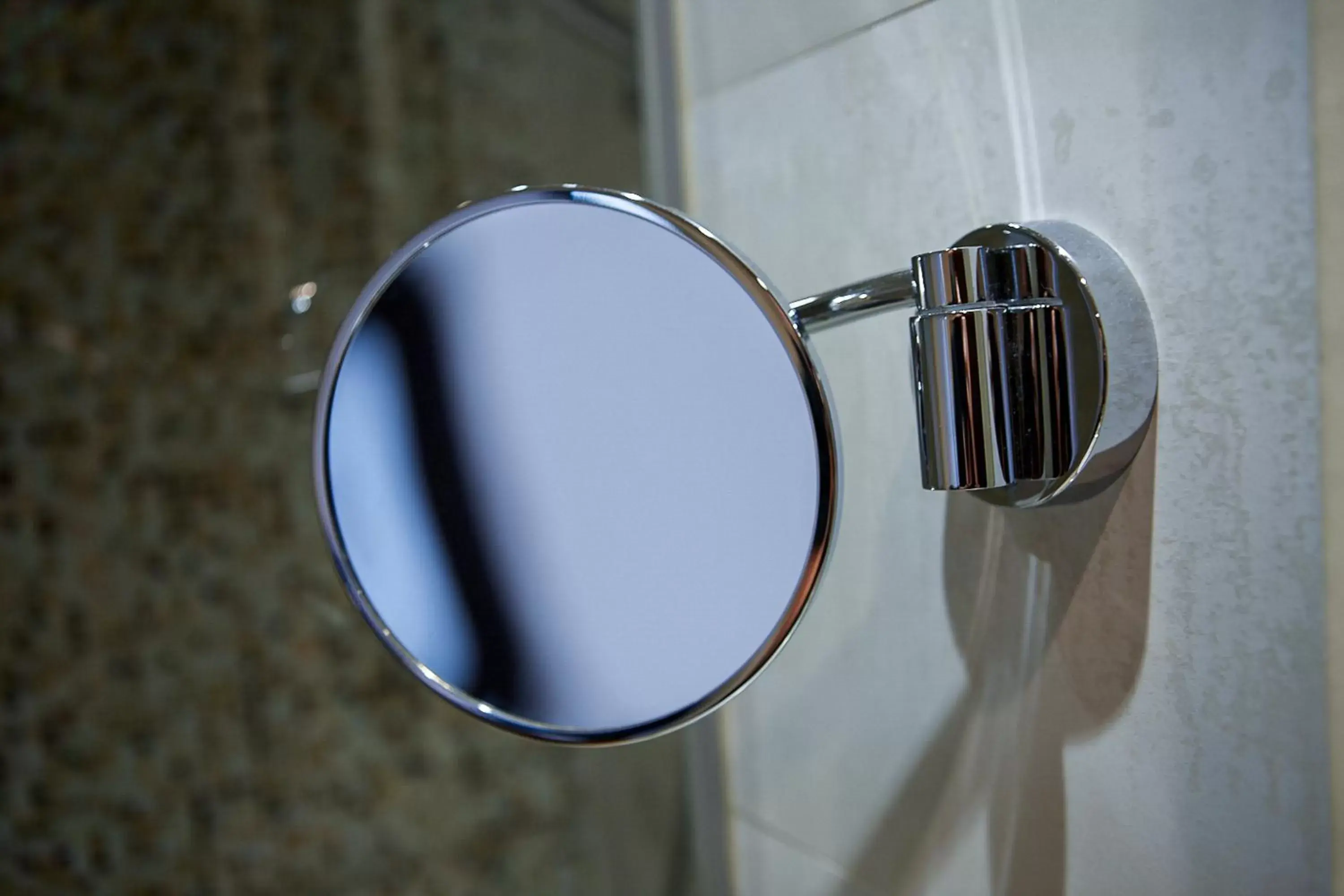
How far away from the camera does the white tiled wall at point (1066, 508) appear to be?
281 millimetres

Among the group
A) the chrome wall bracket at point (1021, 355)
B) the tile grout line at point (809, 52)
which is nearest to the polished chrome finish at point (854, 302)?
the chrome wall bracket at point (1021, 355)

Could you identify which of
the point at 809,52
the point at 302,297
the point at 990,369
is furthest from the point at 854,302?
the point at 302,297

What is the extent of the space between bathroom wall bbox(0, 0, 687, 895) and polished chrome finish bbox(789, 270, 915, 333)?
1.77ft

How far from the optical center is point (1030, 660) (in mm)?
365

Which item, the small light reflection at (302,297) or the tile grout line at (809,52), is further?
the small light reflection at (302,297)

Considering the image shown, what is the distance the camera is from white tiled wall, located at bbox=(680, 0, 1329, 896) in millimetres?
281

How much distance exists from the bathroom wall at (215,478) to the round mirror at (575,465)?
1.62ft

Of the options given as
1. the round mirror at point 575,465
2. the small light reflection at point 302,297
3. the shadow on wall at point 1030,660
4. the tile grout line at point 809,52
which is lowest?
the shadow on wall at point 1030,660

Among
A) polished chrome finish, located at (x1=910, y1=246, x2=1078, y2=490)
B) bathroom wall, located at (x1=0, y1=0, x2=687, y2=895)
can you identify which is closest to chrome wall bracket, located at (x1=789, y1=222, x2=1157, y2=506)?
polished chrome finish, located at (x1=910, y1=246, x2=1078, y2=490)

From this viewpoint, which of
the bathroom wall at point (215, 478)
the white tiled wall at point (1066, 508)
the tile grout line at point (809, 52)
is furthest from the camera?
the bathroom wall at point (215, 478)

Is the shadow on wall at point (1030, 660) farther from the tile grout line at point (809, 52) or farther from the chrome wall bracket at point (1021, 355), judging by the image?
the tile grout line at point (809, 52)

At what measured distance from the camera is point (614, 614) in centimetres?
34

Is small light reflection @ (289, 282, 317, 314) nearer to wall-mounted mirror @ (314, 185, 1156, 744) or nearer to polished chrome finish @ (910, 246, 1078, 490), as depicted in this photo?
wall-mounted mirror @ (314, 185, 1156, 744)

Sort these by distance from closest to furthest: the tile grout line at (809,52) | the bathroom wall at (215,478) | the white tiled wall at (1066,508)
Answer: the white tiled wall at (1066,508) → the tile grout line at (809,52) → the bathroom wall at (215,478)
